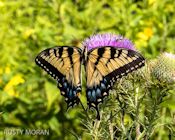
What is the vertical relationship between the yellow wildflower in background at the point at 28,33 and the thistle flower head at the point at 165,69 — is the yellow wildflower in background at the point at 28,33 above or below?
above

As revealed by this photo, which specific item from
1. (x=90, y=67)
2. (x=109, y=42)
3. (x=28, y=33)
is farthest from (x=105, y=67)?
(x=28, y=33)

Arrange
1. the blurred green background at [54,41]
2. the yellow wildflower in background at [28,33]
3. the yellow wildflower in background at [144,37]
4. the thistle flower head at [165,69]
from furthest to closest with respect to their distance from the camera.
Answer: the yellow wildflower in background at [28,33] → the yellow wildflower in background at [144,37] → the blurred green background at [54,41] → the thistle flower head at [165,69]

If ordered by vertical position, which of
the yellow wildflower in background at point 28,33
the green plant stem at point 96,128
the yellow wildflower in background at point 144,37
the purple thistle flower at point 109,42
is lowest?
the green plant stem at point 96,128

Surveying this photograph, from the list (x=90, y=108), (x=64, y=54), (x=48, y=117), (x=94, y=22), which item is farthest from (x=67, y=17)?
(x=90, y=108)

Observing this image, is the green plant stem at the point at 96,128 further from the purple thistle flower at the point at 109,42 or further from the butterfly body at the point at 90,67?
the purple thistle flower at the point at 109,42

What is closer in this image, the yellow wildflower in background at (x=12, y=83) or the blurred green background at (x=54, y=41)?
the yellow wildflower in background at (x=12, y=83)

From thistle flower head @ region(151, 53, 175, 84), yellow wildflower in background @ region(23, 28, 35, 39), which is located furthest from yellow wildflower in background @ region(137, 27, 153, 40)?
thistle flower head @ region(151, 53, 175, 84)

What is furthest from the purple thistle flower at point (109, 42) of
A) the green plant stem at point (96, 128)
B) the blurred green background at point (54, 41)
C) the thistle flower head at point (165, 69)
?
the blurred green background at point (54, 41)

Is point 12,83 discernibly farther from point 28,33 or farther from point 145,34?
point 145,34

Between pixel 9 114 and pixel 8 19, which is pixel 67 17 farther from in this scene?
pixel 9 114
